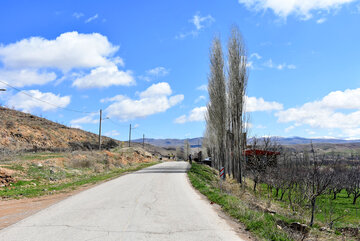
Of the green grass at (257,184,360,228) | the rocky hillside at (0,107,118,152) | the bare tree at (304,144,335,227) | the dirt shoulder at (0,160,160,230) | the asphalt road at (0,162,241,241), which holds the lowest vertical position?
the green grass at (257,184,360,228)

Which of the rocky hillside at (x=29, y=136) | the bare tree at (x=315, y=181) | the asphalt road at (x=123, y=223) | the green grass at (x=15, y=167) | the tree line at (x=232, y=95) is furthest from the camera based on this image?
the rocky hillside at (x=29, y=136)

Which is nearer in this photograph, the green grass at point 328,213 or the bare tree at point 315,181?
the bare tree at point 315,181

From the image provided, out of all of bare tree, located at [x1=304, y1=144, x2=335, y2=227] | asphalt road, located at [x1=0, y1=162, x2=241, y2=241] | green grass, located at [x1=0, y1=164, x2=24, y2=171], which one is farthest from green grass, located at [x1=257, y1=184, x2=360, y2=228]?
green grass, located at [x1=0, y1=164, x2=24, y2=171]

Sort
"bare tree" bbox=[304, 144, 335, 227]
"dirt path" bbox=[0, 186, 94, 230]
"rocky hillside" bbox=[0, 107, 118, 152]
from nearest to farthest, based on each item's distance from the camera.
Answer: "dirt path" bbox=[0, 186, 94, 230] → "bare tree" bbox=[304, 144, 335, 227] → "rocky hillside" bbox=[0, 107, 118, 152]

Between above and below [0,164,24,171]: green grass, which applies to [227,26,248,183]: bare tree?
above

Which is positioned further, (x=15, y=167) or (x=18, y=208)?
(x=15, y=167)

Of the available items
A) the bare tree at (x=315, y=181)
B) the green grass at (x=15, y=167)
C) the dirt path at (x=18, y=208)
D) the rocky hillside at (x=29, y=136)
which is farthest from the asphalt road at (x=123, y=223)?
the rocky hillside at (x=29, y=136)

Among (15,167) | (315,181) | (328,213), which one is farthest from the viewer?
(328,213)

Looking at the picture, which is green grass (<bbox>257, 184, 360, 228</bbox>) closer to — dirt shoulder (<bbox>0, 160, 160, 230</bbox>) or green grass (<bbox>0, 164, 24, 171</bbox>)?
dirt shoulder (<bbox>0, 160, 160, 230</bbox>)

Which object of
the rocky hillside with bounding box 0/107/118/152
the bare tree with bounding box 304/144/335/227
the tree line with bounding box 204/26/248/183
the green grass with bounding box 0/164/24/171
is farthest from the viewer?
the rocky hillside with bounding box 0/107/118/152

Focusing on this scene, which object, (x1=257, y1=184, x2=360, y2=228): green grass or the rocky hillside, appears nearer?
(x1=257, y1=184, x2=360, y2=228): green grass

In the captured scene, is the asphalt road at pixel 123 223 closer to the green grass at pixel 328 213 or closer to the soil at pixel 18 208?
the soil at pixel 18 208

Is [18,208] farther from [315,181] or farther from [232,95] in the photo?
[232,95]

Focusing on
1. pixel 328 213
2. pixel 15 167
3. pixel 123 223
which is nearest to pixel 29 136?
pixel 15 167
